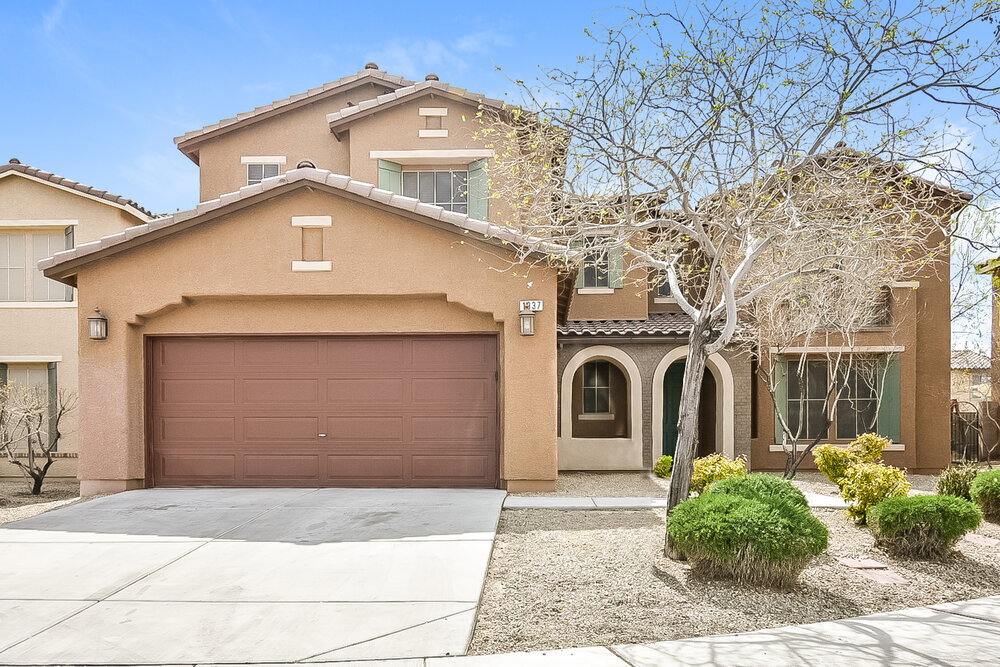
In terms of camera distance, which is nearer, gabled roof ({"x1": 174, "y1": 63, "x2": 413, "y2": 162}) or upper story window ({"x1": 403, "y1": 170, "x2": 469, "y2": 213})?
upper story window ({"x1": 403, "y1": 170, "x2": 469, "y2": 213})

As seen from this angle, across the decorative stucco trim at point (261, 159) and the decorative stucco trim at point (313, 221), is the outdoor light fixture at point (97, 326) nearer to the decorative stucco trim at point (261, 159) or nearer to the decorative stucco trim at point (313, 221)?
the decorative stucco trim at point (313, 221)

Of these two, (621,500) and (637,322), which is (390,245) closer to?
(621,500)

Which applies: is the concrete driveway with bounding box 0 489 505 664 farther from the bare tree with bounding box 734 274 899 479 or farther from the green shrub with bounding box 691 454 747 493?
the bare tree with bounding box 734 274 899 479

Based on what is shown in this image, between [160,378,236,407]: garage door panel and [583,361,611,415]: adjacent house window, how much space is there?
27.0ft

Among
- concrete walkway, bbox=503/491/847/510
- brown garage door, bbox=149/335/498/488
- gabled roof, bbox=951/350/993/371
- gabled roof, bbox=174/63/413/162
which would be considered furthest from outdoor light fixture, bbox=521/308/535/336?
gabled roof, bbox=951/350/993/371

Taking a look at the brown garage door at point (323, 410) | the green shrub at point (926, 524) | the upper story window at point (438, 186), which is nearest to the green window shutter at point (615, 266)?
the upper story window at point (438, 186)

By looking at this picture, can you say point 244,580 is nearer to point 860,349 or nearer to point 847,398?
point 860,349

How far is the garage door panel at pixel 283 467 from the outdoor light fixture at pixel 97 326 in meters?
2.85

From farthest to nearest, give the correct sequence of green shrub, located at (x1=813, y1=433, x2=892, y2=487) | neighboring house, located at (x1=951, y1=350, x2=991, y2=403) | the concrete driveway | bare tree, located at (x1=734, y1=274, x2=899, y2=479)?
neighboring house, located at (x1=951, y1=350, x2=991, y2=403), bare tree, located at (x1=734, y1=274, x2=899, y2=479), green shrub, located at (x1=813, y1=433, x2=892, y2=487), the concrete driveway

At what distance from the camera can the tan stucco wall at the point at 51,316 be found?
14.2 meters

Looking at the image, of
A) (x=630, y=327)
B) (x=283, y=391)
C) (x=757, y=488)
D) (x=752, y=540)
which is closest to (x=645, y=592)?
(x=752, y=540)

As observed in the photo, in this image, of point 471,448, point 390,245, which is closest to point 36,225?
point 390,245

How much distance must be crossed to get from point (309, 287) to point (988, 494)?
9695 mm

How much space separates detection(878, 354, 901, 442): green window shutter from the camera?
15.1m
